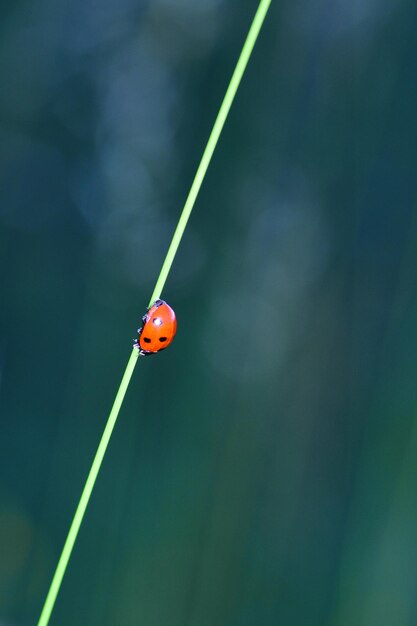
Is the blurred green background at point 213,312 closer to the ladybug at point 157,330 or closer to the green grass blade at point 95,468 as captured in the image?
the ladybug at point 157,330

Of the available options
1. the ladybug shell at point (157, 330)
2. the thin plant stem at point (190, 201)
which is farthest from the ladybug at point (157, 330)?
the thin plant stem at point (190, 201)

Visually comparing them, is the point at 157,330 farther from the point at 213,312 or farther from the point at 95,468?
the point at 213,312

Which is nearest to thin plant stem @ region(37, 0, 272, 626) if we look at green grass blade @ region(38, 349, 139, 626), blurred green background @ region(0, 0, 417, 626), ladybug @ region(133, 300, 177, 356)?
green grass blade @ region(38, 349, 139, 626)

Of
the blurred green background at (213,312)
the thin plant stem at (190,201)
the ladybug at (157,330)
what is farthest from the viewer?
the blurred green background at (213,312)

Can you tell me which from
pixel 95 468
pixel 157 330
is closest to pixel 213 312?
pixel 157 330

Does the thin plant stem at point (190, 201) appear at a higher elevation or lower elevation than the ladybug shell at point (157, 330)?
higher

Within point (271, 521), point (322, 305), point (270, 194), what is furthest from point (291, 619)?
point (270, 194)

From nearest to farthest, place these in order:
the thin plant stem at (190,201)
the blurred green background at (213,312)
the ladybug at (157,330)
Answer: the thin plant stem at (190,201), the ladybug at (157,330), the blurred green background at (213,312)

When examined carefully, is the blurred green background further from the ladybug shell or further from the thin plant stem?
the thin plant stem

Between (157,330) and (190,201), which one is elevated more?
(190,201)
